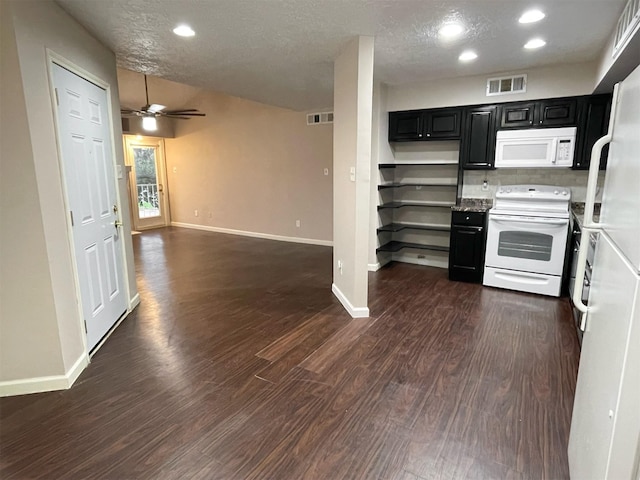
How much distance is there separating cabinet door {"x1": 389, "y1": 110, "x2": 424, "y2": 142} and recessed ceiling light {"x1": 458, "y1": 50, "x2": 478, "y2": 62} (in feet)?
3.60

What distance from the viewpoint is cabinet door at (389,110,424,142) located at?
16.1 feet

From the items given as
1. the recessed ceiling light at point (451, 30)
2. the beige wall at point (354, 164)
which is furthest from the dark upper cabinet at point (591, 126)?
the beige wall at point (354, 164)

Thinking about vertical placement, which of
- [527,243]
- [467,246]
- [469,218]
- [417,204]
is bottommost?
[467,246]

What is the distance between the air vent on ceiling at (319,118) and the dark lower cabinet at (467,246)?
9.91 feet

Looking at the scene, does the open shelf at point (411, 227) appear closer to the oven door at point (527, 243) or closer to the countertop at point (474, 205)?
the countertop at point (474, 205)

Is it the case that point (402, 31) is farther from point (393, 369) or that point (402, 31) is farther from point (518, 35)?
point (393, 369)

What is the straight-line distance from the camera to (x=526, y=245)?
411 centimetres

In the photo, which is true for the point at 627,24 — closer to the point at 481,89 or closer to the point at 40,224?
the point at 481,89

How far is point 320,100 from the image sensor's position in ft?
19.0

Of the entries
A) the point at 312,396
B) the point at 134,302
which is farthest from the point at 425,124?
the point at 134,302

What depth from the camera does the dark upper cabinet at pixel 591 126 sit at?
12.7ft

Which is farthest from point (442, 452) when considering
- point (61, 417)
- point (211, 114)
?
point (211, 114)

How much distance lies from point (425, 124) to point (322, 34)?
2328 millimetres

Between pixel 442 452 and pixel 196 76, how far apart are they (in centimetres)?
442
